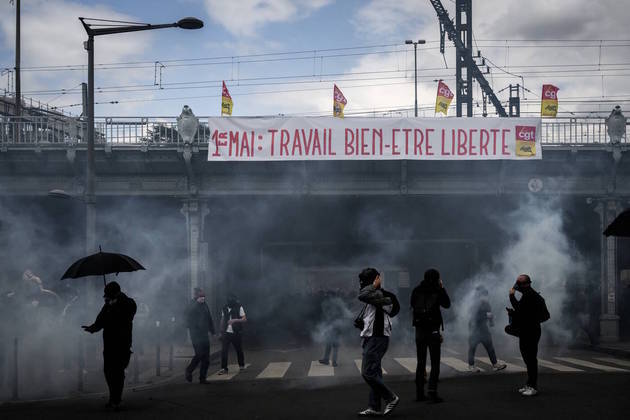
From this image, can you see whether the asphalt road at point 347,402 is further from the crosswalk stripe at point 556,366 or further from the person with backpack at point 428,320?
the crosswalk stripe at point 556,366

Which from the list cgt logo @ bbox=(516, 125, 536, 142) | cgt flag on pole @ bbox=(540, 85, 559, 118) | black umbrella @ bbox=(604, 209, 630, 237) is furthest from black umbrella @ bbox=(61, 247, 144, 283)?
cgt flag on pole @ bbox=(540, 85, 559, 118)

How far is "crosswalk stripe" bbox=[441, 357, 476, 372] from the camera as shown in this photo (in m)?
14.4

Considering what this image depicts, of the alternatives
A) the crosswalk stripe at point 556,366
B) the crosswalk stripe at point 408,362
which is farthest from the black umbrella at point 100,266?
the crosswalk stripe at point 556,366

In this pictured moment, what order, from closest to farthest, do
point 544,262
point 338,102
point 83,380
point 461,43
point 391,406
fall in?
point 391,406 → point 83,380 → point 338,102 → point 544,262 → point 461,43

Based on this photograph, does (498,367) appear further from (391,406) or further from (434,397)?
(391,406)

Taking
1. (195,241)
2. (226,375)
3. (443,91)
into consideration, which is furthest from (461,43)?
(226,375)

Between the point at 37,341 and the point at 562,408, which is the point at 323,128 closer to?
the point at 37,341

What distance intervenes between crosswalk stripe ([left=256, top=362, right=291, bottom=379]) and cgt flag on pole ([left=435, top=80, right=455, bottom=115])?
12447mm

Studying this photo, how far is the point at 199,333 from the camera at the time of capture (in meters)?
13.5

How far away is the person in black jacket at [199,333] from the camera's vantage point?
13258 millimetres

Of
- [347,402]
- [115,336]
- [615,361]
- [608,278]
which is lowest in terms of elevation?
[615,361]

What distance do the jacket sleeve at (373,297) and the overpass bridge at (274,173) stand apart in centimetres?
1467

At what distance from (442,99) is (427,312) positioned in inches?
699

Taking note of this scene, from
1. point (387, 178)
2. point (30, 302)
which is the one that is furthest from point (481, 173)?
point (30, 302)
